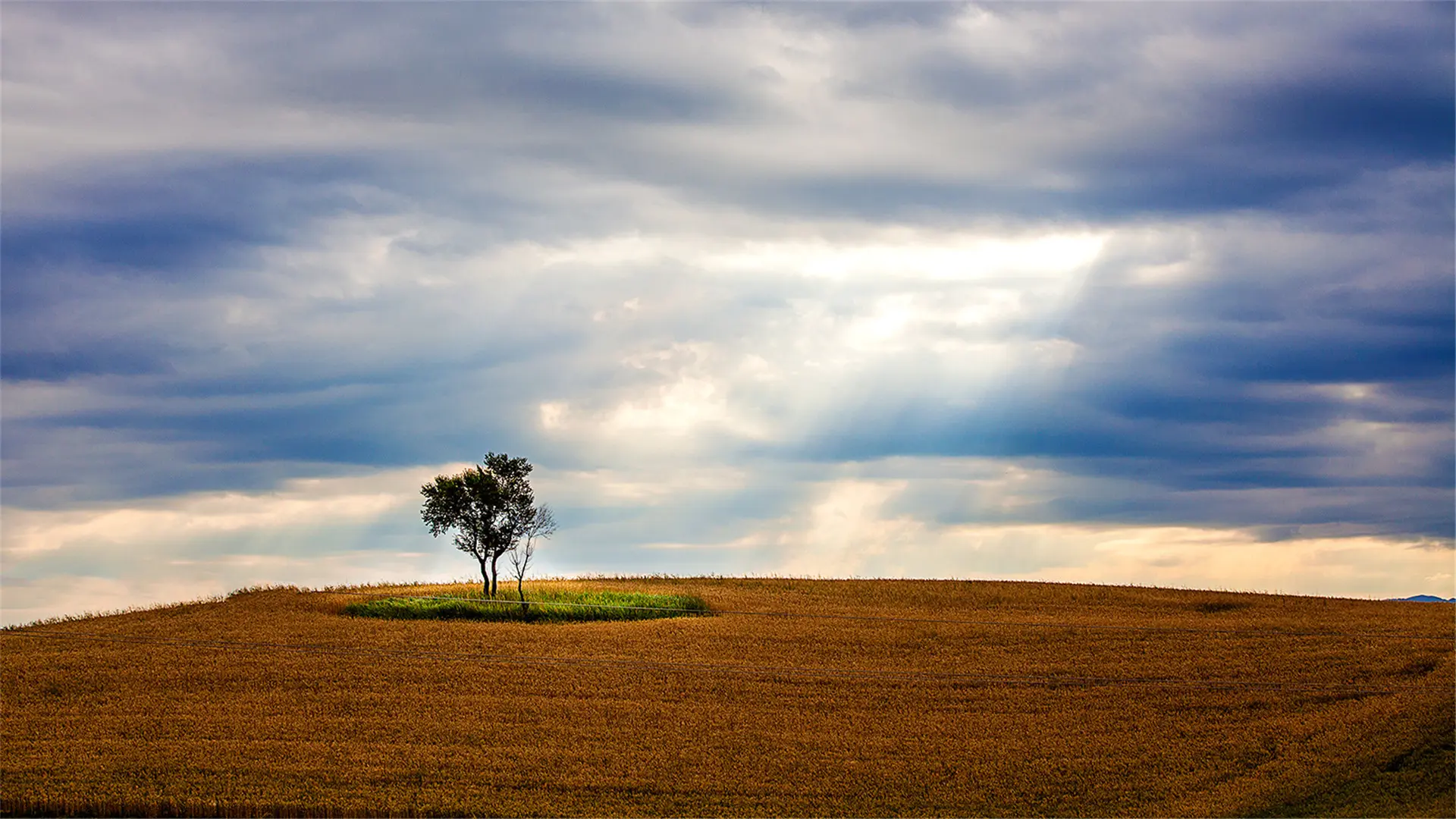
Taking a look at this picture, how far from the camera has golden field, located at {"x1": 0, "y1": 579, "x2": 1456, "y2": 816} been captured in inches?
1076

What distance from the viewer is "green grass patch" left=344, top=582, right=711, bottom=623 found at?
50.2 meters

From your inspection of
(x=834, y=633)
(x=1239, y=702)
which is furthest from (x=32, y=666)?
(x=1239, y=702)

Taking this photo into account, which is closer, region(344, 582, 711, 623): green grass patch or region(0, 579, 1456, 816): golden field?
region(0, 579, 1456, 816): golden field

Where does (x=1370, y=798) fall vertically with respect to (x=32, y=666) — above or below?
below

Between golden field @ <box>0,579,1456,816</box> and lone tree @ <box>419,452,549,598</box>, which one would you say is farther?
lone tree @ <box>419,452,549,598</box>

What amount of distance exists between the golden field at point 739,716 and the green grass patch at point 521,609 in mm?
2942

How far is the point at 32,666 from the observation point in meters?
38.0

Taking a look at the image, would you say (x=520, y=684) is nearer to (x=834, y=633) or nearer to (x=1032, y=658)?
(x=834, y=633)

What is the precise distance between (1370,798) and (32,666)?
37.1 meters

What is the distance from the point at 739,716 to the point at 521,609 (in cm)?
2000

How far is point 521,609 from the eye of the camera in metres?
50.9

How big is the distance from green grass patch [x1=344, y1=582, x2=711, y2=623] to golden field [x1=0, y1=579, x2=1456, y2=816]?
294 centimetres

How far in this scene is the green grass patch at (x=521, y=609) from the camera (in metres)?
50.2

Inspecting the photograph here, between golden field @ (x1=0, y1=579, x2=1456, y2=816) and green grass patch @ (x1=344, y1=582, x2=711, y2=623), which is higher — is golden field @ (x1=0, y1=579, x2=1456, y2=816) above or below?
below
